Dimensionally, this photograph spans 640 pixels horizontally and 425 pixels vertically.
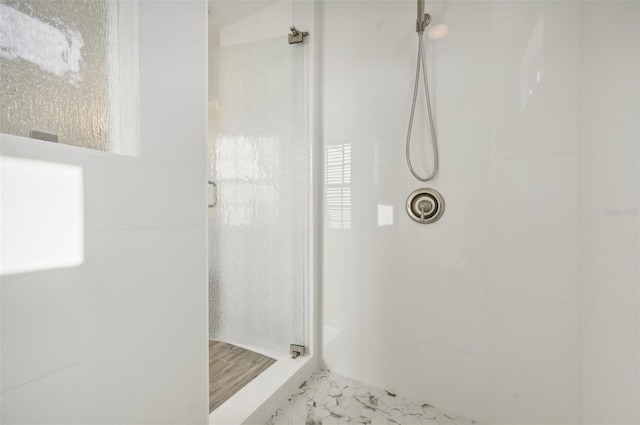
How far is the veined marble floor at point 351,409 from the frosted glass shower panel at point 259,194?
0.26m

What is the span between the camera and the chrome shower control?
131cm

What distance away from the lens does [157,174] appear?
0.82m

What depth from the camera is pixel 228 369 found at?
1.30 metres

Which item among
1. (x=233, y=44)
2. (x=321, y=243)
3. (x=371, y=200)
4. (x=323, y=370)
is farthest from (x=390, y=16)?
(x=323, y=370)

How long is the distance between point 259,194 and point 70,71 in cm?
84

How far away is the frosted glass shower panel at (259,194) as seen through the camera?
130 centimetres

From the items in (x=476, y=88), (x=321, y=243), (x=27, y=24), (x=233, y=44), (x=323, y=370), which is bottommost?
(x=323, y=370)

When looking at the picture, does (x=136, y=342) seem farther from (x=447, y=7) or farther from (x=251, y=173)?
(x=447, y=7)

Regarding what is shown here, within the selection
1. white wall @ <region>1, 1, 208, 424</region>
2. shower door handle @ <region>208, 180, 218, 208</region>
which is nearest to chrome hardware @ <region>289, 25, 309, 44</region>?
white wall @ <region>1, 1, 208, 424</region>

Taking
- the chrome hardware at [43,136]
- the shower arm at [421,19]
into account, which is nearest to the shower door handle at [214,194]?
the chrome hardware at [43,136]

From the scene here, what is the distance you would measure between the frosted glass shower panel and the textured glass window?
1.60 ft

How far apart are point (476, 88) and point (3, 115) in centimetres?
144

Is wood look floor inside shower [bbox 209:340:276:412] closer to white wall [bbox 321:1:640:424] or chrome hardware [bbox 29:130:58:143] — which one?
white wall [bbox 321:1:640:424]

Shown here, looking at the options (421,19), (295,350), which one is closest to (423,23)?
(421,19)
